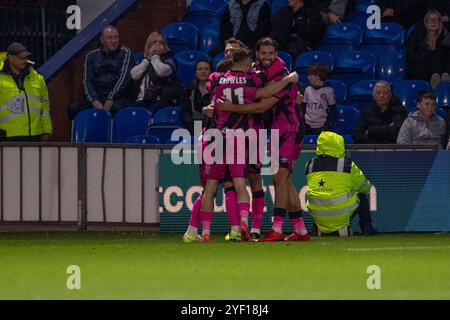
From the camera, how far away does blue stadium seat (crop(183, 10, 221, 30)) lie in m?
22.0

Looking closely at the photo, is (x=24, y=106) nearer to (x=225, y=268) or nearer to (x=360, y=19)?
(x=360, y=19)

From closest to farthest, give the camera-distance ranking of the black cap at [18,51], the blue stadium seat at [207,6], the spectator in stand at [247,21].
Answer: the black cap at [18,51] → the spectator in stand at [247,21] → the blue stadium seat at [207,6]

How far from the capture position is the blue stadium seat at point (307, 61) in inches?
803

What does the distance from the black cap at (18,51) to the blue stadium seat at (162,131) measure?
1.99 meters

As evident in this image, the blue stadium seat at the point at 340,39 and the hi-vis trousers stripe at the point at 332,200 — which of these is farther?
the blue stadium seat at the point at 340,39

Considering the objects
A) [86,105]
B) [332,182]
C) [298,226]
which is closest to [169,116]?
[86,105]

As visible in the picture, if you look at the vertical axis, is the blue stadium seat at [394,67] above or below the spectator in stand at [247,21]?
below

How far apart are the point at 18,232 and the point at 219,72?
3.79 m

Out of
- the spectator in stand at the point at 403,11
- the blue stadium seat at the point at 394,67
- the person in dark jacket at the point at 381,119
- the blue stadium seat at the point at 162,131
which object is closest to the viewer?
the person in dark jacket at the point at 381,119

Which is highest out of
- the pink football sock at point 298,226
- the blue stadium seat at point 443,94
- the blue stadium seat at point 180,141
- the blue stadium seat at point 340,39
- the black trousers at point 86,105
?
the blue stadium seat at point 340,39

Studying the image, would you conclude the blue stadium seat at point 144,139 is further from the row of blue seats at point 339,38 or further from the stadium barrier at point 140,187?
the row of blue seats at point 339,38

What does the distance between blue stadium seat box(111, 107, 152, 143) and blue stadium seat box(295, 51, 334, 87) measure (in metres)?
2.38

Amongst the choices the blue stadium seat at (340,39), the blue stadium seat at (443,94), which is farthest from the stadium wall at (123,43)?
the blue stadium seat at (443,94)

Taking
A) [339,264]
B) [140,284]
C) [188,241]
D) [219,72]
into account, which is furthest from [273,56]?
[140,284]
